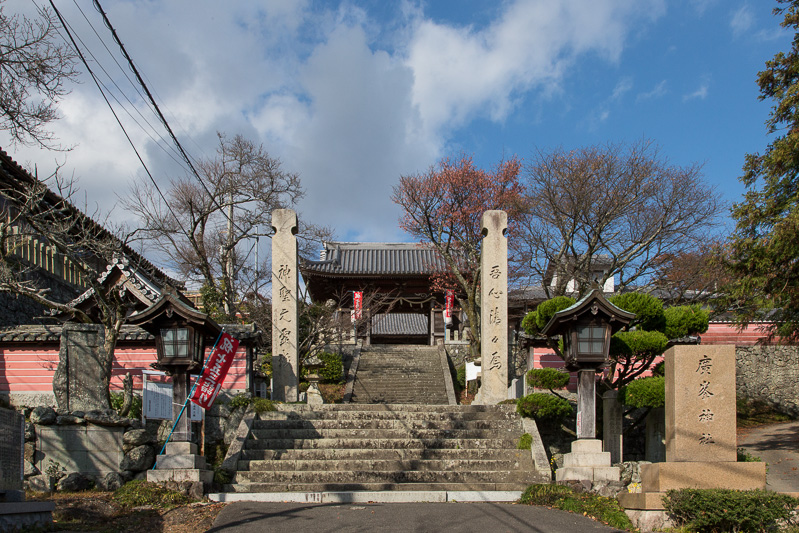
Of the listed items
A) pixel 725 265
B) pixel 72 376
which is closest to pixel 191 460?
pixel 72 376

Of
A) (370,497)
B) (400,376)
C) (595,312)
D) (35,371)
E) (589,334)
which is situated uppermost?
(595,312)

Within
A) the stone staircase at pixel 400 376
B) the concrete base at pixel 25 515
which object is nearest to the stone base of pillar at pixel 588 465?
the concrete base at pixel 25 515

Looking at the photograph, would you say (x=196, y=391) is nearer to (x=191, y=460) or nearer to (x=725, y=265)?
(x=191, y=460)

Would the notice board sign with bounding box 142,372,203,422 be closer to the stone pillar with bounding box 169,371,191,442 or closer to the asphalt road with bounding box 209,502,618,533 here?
the stone pillar with bounding box 169,371,191,442

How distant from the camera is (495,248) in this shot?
15.5 m

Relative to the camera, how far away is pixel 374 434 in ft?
42.0

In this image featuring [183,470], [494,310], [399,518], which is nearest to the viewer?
[399,518]

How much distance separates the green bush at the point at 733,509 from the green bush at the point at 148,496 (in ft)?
22.4

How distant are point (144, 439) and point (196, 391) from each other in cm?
163

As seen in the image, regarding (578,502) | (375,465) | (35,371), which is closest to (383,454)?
(375,465)

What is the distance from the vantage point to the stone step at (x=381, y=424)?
13.1m

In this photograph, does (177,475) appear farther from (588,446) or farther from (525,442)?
(588,446)

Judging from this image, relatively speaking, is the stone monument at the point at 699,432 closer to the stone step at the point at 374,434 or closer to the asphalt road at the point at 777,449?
the asphalt road at the point at 777,449

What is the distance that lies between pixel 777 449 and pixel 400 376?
11.5 meters
